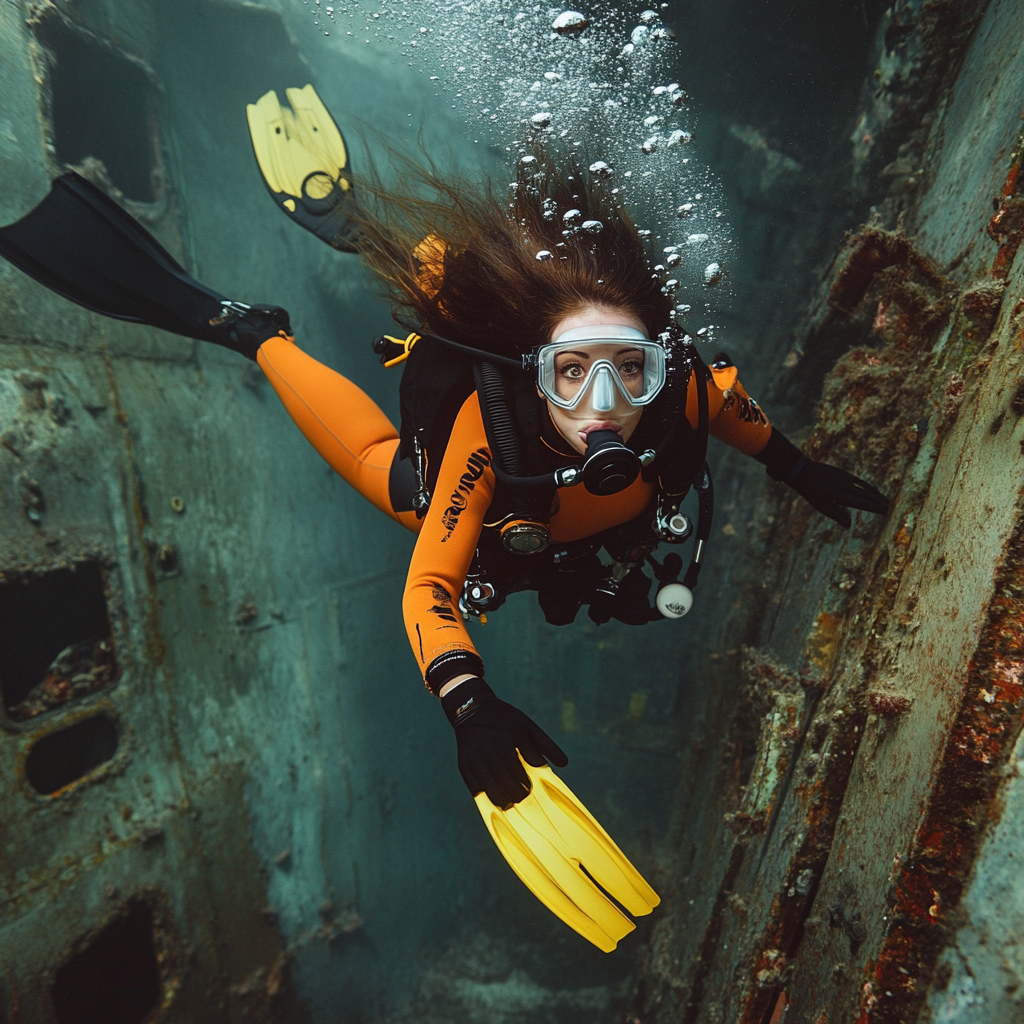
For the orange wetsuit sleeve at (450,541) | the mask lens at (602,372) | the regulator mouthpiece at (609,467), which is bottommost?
the orange wetsuit sleeve at (450,541)

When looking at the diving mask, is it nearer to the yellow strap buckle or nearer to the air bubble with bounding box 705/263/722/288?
the yellow strap buckle

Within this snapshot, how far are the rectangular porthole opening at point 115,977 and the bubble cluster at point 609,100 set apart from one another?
14.3ft

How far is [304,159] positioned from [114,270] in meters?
1.52

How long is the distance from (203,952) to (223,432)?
10.4 ft

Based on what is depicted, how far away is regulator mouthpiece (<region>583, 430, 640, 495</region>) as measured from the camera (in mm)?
1733

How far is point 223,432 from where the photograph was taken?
3.82 metres

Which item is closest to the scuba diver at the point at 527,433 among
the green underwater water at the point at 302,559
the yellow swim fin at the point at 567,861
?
the yellow swim fin at the point at 567,861

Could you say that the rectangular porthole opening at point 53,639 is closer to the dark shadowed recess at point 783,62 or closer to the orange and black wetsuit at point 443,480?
the orange and black wetsuit at point 443,480

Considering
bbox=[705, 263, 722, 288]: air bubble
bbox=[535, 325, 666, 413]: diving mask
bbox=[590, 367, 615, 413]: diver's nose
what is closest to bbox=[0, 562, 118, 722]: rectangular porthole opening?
bbox=[535, 325, 666, 413]: diving mask

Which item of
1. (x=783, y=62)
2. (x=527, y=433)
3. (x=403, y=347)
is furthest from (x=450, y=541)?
(x=783, y=62)

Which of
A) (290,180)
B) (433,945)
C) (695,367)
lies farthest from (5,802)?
(433,945)

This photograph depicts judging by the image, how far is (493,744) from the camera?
1515mm

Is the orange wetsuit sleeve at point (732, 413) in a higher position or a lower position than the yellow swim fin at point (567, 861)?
higher

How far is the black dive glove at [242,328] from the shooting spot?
322cm
